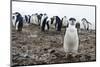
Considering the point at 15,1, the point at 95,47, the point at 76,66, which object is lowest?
the point at 76,66

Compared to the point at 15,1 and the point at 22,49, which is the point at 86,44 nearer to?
the point at 22,49

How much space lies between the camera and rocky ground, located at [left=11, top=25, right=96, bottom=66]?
2.24 meters

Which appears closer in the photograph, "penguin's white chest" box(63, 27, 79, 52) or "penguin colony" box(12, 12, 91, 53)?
"penguin colony" box(12, 12, 91, 53)

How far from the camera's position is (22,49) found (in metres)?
2.26

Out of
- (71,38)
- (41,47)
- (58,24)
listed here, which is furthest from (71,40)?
(41,47)

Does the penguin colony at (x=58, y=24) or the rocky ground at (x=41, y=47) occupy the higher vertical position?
the penguin colony at (x=58, y=24)

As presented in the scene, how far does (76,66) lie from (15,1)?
1186 millimetres

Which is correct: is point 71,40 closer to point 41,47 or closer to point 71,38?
point 71,38

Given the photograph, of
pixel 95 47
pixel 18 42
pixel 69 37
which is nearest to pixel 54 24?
pixel 69 37

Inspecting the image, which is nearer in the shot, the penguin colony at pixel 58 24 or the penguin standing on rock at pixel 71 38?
the penguin colony at pixel 58 24

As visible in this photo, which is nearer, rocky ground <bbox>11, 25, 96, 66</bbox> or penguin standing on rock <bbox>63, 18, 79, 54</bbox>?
rocky ground <bbox>11, 25, 96, 66</bbox>

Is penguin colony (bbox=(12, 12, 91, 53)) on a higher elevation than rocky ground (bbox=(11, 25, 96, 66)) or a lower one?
higher

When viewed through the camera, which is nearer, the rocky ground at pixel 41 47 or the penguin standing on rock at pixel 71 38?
the rocky ground at pixel 41 47

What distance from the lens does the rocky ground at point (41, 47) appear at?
7.36 ft
